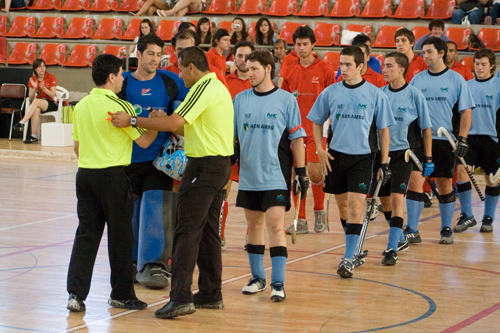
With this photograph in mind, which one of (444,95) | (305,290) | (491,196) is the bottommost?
(305,290)

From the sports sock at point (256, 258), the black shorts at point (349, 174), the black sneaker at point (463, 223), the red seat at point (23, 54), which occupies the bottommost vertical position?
the black sneaker at point (463, 223)

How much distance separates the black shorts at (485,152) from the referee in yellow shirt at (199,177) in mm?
4210

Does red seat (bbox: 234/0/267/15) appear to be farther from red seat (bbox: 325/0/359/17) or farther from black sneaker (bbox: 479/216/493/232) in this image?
black sneaker (bbox: 479/216/493/232)

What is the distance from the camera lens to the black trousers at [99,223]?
17.5 ft

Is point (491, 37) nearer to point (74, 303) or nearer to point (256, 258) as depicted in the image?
point (256, 258)

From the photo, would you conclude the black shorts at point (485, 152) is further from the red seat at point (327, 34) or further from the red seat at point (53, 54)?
the red seat at point (53, 54)

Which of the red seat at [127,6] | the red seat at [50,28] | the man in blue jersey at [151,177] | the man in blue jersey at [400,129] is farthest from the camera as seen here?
the red seat at [127,6]

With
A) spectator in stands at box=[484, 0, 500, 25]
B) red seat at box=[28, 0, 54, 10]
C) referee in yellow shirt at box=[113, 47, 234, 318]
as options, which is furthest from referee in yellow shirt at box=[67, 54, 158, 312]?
red seat at box=[28, 0, 54, 10]

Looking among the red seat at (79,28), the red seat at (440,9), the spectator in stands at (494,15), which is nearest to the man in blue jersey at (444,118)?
the spectator in stands at (494,15)

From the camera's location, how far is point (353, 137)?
6.62 metres

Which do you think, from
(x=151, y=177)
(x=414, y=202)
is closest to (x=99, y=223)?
(x=151, y=177)

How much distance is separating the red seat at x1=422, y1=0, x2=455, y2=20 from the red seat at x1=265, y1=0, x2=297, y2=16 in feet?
9.25

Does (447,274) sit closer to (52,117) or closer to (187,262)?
(187,262)

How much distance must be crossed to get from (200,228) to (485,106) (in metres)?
4.77
